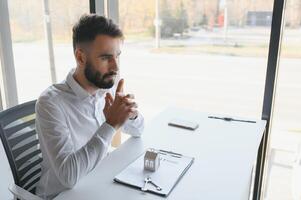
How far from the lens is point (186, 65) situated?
88.9 inches

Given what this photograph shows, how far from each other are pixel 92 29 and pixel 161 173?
68cm

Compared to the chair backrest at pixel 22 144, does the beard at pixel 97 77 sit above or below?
above

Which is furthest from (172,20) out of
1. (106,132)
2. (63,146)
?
(63,146)

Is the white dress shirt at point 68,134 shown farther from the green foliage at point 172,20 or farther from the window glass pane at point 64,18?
the window glass pane at point 64,18

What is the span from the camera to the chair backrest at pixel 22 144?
4.16 ft

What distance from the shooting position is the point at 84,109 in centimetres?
136

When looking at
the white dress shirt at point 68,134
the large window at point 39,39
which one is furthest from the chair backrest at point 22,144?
the large window at point 39,39

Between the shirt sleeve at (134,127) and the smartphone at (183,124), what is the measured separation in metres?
0.25

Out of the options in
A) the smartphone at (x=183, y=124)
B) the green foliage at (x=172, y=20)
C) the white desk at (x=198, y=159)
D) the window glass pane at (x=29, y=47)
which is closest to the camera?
the white desk at (x=198, y=159)

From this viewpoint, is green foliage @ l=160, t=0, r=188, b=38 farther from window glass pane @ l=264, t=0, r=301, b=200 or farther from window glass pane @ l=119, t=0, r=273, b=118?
window glass pane @ l=264, t=0, r=301, b=200

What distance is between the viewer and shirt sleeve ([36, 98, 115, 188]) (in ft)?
3.56

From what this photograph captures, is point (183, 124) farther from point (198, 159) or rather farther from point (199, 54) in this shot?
point (199, 54)

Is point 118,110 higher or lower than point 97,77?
lower

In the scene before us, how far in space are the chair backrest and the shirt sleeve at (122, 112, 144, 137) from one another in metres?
0.45
